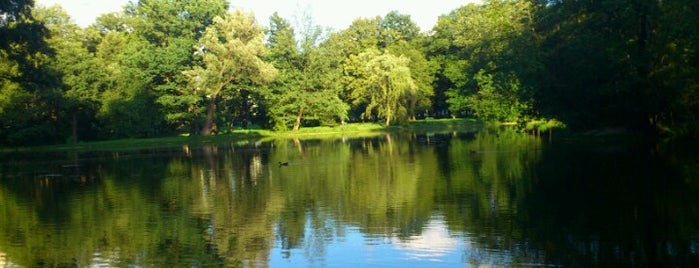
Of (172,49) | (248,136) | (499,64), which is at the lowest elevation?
(248,136)

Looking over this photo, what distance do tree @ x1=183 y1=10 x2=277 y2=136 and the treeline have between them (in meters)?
0.15

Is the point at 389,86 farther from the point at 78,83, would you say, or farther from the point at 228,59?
the point at 78,83

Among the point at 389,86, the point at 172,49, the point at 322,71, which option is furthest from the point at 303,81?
the point at 172,49

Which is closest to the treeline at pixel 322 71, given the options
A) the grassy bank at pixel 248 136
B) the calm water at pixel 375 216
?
the grassy bank at pixel 248 136

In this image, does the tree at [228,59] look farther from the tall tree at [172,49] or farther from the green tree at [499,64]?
the green tree at [499,64]

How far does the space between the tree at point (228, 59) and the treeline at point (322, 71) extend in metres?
0.15

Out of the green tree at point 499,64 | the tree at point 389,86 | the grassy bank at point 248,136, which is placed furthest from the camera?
the tree at point 389,86

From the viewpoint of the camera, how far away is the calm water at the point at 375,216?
11.4 meters

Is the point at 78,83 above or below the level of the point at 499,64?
above

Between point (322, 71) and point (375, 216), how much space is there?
61891mm

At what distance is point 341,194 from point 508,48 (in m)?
34.8

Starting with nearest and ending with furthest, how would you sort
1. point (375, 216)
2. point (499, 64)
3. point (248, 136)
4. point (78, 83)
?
point (375, 216)
point (499, 64)
point (78, 83)
point (248, 136)

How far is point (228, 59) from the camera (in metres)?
64.5

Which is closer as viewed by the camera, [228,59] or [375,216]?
[375,216]
